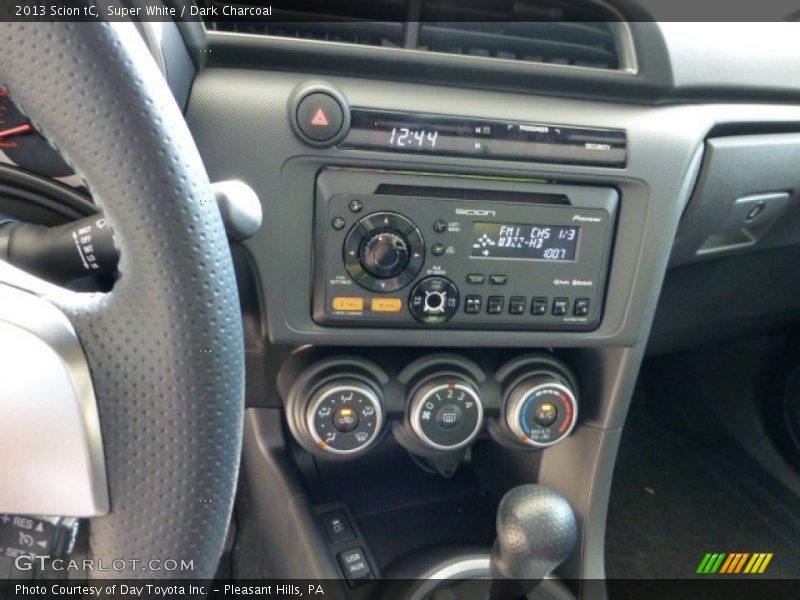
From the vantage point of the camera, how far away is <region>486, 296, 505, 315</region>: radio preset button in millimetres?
785

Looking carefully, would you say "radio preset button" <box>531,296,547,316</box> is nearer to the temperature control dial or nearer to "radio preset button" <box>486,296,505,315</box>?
"radio preset button" <box>486,296,505,315</box>

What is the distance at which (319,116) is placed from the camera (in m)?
0.70

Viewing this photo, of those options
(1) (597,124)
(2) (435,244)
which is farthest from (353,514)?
(1) (597,124)

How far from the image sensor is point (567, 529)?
2.41 ft

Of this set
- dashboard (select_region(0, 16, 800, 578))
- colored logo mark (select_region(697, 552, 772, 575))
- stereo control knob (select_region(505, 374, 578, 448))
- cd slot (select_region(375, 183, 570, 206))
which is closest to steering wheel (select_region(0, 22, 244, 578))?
dashboard (select_region(0, 16, 800, 578))

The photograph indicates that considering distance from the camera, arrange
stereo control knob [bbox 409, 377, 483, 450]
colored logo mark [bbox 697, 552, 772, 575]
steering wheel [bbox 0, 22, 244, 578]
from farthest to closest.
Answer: colored logo mark [bbox 697, 552, 772, 575] → stereo control knob [bbox 409, 377, 483, 450] → steering wheel [bbox 0, 22, 244, 578]

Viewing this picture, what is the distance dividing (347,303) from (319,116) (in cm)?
18

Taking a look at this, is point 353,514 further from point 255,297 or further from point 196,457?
point 196,457

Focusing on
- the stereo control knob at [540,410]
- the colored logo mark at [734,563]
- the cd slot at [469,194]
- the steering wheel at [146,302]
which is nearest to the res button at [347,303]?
the cd slot at [469,194]

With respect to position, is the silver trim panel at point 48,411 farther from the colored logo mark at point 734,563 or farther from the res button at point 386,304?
the colored logo mark at point 734,563

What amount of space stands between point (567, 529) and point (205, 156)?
48 cm

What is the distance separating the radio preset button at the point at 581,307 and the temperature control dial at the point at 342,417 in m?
0.23

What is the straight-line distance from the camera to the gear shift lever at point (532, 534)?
0.73 meters

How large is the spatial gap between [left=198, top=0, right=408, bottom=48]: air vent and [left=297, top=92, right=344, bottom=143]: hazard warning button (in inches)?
2.7
